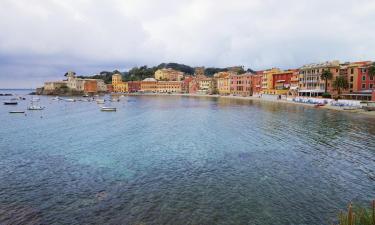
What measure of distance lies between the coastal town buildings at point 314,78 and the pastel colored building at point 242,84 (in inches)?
2347

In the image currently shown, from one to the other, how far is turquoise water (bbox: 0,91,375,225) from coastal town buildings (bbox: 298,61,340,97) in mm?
80805

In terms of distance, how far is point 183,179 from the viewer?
24.0 metres

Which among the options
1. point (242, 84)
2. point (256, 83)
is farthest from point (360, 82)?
point (242, 84)

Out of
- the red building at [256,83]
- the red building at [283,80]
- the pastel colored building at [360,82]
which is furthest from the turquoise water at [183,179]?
the red building at [256,83]

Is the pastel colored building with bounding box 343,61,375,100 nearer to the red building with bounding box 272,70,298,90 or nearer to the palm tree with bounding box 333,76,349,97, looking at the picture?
the palm tree with bounding box 333,76,349,97

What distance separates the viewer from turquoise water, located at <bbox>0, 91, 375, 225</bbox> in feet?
58.0

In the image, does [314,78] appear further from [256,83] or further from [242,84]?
[242,84]

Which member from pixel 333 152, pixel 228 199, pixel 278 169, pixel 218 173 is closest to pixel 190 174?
pixel 218 173

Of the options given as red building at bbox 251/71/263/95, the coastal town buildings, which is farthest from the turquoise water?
red building at bbox 251/71/263/95

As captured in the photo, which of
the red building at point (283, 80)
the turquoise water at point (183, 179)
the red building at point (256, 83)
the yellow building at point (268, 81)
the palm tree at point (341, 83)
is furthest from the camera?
the red building at point (256, 83)

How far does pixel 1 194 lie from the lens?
67.2 ft

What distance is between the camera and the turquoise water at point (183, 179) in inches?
696

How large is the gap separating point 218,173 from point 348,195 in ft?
33.1

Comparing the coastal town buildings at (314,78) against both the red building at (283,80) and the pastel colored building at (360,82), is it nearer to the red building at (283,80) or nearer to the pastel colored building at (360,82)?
the pastel colored building at (360,82)
